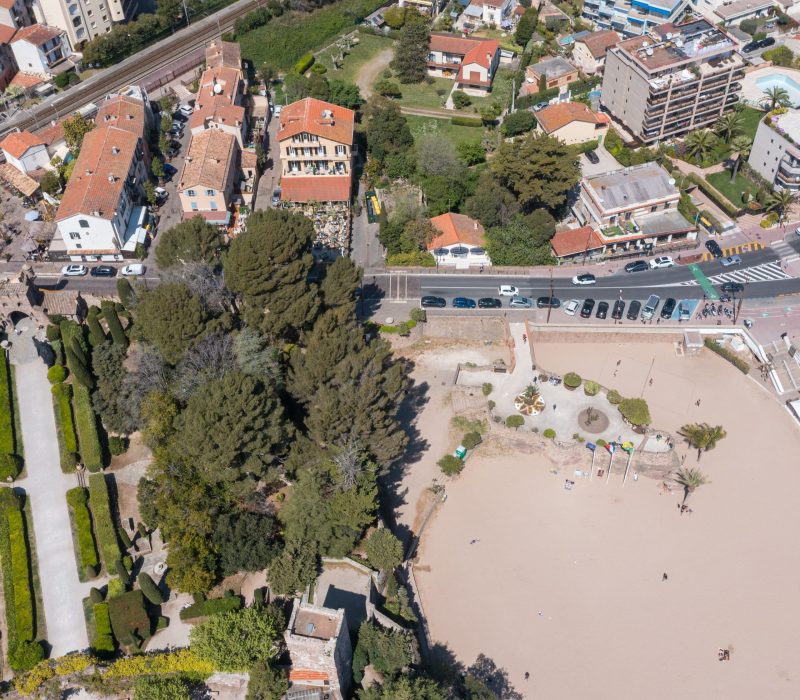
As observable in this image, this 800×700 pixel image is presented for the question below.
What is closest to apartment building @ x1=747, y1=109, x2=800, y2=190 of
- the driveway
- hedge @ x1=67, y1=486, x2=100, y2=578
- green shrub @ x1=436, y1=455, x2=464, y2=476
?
green shrub @ x1=436, y1=455, x2=464, y2=476

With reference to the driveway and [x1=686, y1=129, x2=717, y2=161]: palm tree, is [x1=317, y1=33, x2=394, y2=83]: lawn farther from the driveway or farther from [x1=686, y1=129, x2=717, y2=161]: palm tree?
the driveway

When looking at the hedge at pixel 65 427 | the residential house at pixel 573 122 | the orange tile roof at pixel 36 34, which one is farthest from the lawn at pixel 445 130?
the hedge at pixel 65 427

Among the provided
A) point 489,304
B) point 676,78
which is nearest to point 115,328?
point 489,304

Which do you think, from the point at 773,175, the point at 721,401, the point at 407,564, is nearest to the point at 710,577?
the point at 721,401

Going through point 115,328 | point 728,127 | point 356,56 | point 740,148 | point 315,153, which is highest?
point 315,153

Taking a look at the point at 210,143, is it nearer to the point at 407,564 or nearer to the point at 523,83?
the point at 523,83

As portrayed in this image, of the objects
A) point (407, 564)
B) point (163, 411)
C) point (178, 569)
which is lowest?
point (407, 564)

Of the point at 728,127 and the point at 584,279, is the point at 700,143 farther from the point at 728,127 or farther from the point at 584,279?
the point at 584,279
